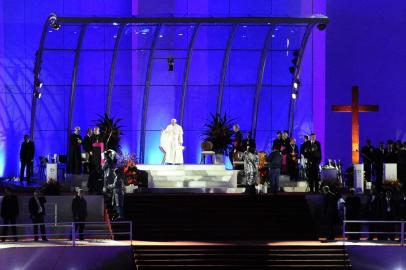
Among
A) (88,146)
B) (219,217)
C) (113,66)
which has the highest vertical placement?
(113,66)

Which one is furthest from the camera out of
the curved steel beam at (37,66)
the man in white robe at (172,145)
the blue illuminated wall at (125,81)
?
the blue illuminated wall at (125,81)

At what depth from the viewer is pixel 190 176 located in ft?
115

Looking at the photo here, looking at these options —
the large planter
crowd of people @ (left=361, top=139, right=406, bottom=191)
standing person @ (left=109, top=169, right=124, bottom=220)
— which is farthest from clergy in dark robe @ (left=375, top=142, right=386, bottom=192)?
standing person @ (left=109, top=169, right=124, bottom=220)

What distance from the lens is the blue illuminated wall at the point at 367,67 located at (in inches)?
1635

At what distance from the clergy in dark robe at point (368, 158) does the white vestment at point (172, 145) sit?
6211 millimetres

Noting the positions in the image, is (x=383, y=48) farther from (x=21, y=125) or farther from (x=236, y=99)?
(x=21, y=125)

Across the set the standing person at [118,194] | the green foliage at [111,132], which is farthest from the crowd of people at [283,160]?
the green foliage at [111,132]

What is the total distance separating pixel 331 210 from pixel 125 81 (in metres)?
14.8

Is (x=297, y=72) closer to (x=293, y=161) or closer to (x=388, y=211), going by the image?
(x=293, y=161)

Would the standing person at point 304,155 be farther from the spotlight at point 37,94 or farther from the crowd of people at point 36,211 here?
the spotlight at point 37,94

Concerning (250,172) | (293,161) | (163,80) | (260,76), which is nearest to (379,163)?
(293,161)

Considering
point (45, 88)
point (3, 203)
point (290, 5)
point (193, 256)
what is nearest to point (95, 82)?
point (45, 88)

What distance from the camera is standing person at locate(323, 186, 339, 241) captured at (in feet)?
94.7

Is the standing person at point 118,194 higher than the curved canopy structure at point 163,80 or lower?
lower
